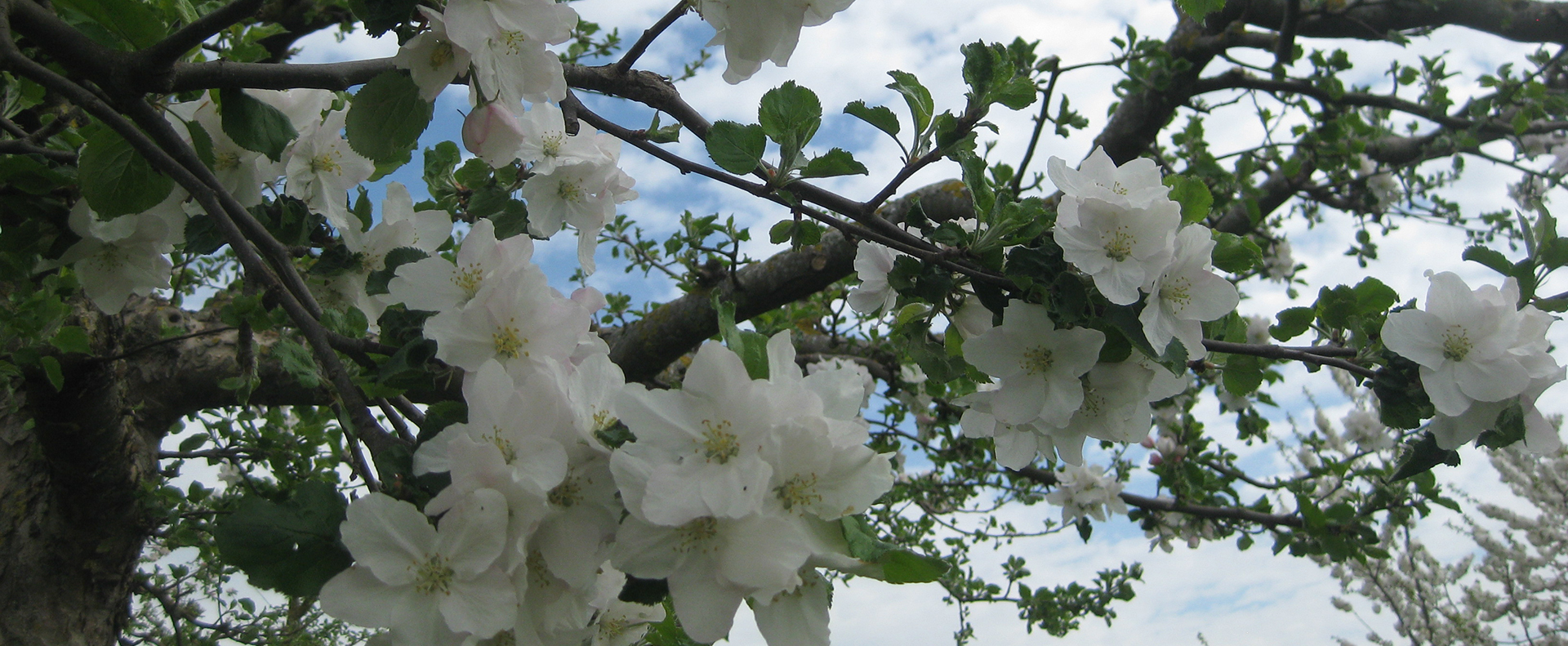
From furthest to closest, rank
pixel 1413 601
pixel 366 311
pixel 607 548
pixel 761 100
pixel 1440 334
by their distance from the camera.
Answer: pixel 1413 601, pixel 366 311, pixel 1440 334, pixel 761 100, pixel 607 548

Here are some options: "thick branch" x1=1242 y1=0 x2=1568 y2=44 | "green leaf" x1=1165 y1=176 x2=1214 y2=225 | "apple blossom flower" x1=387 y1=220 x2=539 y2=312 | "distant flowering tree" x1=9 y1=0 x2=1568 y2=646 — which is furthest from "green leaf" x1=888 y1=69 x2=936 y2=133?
"thick branch" x1=1242 y1=0 x2=1568 y2=44

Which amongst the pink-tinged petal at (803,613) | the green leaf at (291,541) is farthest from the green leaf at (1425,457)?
the green leaf at (291,541)

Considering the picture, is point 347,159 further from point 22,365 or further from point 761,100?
point 22,365

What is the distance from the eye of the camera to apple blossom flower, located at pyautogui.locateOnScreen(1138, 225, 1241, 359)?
113 centimetres

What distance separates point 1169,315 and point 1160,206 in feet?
0.46

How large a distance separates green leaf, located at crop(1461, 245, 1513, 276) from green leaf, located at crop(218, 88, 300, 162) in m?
1.85

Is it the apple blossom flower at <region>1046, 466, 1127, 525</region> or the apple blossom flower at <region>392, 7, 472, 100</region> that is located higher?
the apple blossom flower at <region>1046, 466, 1127, 525</region>

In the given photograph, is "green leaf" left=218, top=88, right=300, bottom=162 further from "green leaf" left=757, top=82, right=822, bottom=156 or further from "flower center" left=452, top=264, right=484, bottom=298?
"green leaf" left=757, top=82, right=822, bottom=156

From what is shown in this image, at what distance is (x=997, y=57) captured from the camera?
113cm

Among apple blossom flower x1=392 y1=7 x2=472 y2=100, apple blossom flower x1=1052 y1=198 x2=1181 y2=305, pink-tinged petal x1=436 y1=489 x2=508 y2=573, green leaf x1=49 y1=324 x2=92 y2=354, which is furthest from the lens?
green leaf x1=49 y1=324 x2=92 y2=354

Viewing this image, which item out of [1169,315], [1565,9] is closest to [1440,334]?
[1169,315]

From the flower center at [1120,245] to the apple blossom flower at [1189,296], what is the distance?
56 mm

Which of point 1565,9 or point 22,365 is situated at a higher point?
point 1565,9

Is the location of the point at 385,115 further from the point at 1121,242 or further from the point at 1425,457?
the point at 1425,457
